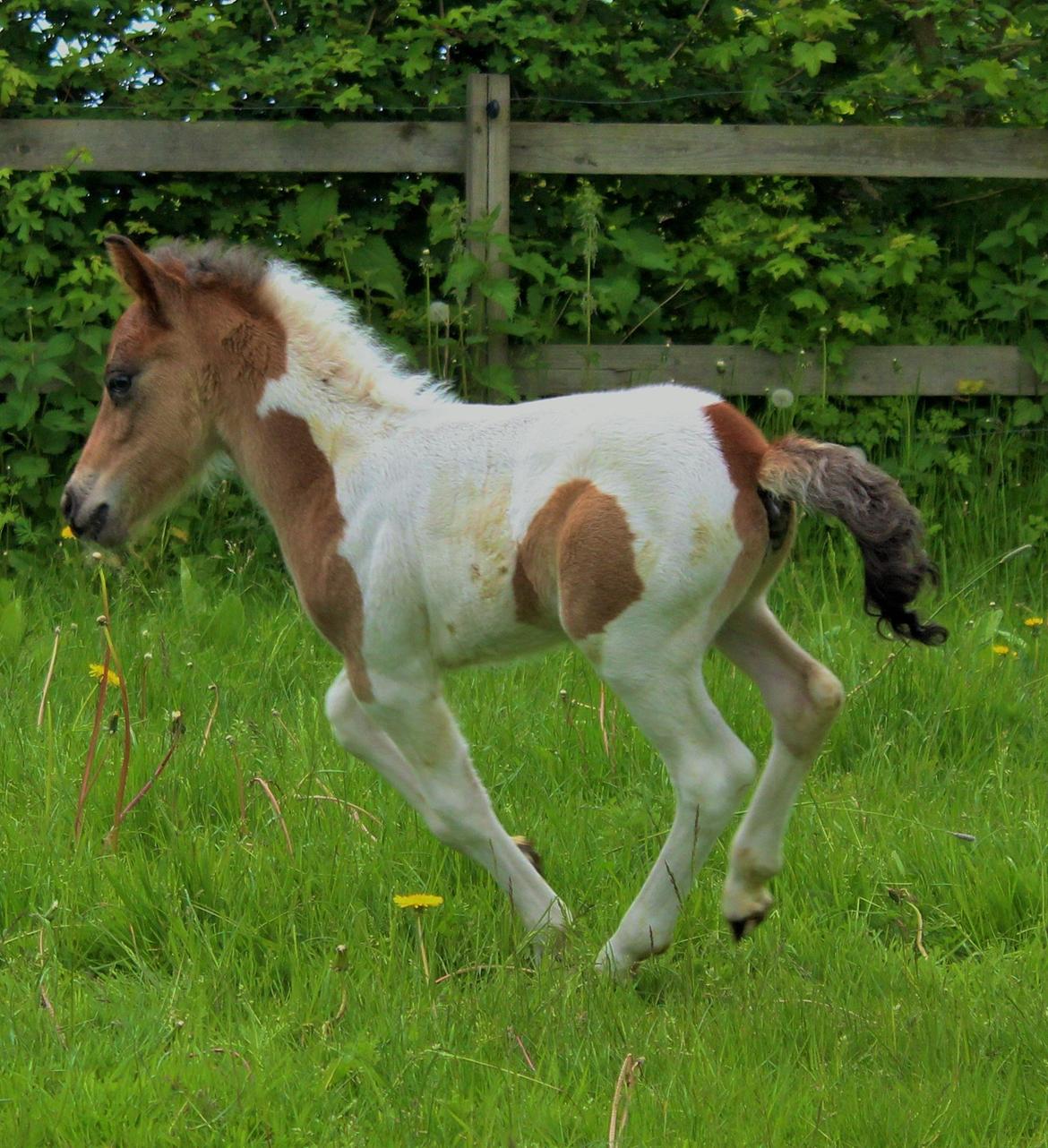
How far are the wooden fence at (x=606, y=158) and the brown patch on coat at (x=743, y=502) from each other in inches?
129

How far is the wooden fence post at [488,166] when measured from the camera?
22.3 feet

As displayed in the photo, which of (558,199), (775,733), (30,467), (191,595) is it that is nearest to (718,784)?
(775,733)

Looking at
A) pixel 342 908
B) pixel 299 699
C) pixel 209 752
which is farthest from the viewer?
pixel 299 699

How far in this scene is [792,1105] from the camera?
2838mm

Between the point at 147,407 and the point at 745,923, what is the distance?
6.68 feet

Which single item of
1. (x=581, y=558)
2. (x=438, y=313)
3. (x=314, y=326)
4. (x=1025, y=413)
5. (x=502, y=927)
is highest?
(x=314, y=326)

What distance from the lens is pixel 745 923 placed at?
359cm

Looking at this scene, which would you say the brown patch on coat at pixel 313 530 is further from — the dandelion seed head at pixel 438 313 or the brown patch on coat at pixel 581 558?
the dandelion seed head at pixel 438 313

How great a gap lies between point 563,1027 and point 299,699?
2.17 metres

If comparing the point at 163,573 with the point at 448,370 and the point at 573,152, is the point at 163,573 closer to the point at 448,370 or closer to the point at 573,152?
the point at 448,370

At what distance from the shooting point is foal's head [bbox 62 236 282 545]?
4148 millimetres

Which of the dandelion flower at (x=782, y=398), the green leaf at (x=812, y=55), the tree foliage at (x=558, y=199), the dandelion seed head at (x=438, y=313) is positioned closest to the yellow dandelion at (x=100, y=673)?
the tree foliage at (x=558, y=199)

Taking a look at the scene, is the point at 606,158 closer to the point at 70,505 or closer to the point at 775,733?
the point at 70,505

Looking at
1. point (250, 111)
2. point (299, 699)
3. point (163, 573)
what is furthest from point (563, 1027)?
point (250, 111)
